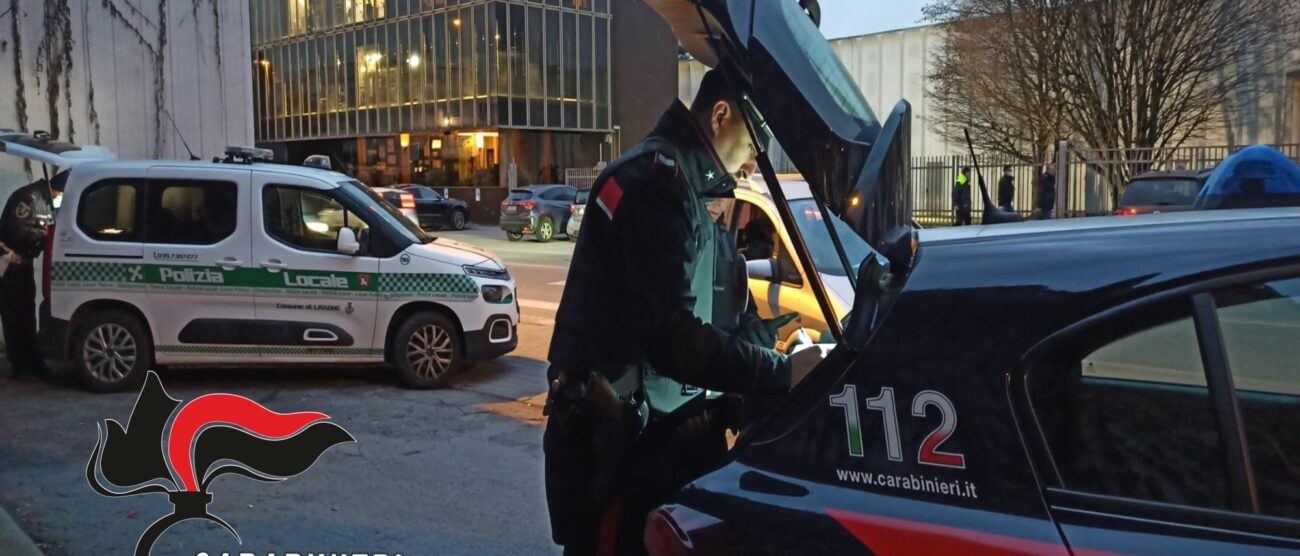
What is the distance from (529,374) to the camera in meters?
8.91

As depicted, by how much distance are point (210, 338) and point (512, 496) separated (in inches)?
146

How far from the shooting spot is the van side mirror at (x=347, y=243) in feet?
26.0

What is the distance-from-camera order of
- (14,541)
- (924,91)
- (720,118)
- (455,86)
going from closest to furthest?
(720,118), (14,541), (924,91), (455,86)

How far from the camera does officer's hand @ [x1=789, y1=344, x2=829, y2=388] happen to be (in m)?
2.21

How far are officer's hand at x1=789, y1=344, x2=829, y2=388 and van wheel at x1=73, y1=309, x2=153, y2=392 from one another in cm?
716

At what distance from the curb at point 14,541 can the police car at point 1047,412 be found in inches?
147

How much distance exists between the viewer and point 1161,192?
1430 cm

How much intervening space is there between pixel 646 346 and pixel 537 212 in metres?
23.3

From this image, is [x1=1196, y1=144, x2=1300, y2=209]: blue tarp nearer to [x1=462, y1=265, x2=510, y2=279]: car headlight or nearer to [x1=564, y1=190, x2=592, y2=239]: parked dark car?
[x1=462, y1=265, x2=510, y2=279]: car headlight

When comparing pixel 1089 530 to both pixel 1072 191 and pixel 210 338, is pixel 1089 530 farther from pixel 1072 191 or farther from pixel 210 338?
pixel 1072 191

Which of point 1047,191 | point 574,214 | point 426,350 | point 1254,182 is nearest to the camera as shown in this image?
point 1254,182

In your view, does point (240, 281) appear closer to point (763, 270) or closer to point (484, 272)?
point (484, 272)

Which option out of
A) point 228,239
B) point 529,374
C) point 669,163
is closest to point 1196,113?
point 529,374

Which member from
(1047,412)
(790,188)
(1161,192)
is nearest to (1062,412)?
(1047,412)
